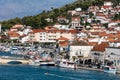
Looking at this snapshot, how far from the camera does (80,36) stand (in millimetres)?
101500

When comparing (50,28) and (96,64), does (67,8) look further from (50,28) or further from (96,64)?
(96,64)

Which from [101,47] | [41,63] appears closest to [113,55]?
[101,47]

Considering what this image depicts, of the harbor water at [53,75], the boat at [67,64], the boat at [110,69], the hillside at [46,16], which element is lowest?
the harbor water at [53,75]

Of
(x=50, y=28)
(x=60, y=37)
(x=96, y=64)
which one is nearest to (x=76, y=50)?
(x=96, y=64)

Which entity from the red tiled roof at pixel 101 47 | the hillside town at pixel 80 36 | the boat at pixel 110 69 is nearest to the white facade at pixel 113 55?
the hillside town at pixel 80 36

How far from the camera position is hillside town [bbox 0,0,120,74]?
70.6m

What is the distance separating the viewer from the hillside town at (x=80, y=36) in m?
70.6

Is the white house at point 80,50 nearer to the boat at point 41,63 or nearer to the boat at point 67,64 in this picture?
the boat at point 41,63

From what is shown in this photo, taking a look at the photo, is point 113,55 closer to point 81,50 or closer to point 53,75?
point 81,50

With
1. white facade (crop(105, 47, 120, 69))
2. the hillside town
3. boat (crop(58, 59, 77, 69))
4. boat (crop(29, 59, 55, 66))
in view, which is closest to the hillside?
the hillside town

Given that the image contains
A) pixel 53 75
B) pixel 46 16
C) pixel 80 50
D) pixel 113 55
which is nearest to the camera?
pixel 53 75

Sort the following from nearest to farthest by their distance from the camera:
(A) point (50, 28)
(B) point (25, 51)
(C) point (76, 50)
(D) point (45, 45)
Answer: (C) point (76, 50), (B) point (25, 51), (D) point (45, 45), (A) point (50, 28)

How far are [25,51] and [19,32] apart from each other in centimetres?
2744

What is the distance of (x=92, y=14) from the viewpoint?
395 feet
